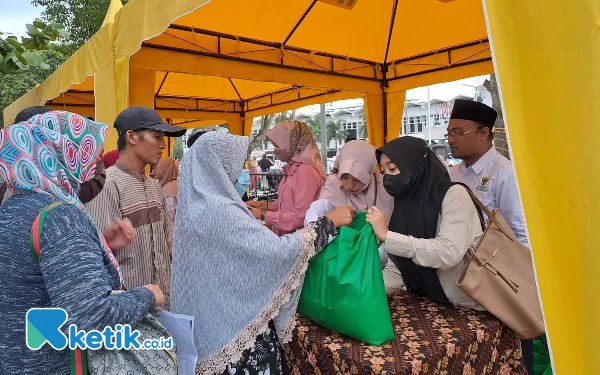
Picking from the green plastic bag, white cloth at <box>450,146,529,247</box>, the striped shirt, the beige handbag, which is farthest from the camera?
white cloth at <box>450,146,529,247</box>

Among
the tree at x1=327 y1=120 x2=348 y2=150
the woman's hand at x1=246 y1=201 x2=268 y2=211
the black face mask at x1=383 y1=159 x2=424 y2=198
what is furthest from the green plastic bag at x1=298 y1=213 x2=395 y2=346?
the tree at x1=327 y1=120 x2=348 y2=150

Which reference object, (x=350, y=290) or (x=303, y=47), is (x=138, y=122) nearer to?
(x=350, y=290)

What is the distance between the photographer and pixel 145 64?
405 cm

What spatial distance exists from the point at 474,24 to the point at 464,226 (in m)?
3.76

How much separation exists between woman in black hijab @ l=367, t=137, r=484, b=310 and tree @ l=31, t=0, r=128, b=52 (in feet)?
41.9

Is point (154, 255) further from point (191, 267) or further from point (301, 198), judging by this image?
point (301, 198)

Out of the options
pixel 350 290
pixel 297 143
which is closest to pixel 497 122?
pixel 297 143

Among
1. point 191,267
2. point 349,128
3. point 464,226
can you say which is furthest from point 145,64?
point 349,128

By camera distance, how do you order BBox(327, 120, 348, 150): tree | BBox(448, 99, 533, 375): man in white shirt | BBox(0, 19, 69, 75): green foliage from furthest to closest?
BBox(327, 120, 348, 150): tree, BBox(0, 19, 69, 75): green foliage, BBox(448, 99, 533, 375): man in white shirt

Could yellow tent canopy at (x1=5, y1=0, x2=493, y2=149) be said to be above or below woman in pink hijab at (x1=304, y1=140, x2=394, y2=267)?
above

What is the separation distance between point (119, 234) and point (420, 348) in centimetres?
134

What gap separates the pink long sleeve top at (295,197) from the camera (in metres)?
3.00

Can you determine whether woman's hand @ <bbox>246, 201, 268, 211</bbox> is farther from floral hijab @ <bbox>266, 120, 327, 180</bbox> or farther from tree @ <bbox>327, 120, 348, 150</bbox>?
tree @ <bbox>327, 120, 348, 150</bbox>

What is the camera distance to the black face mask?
1915 millimetres
